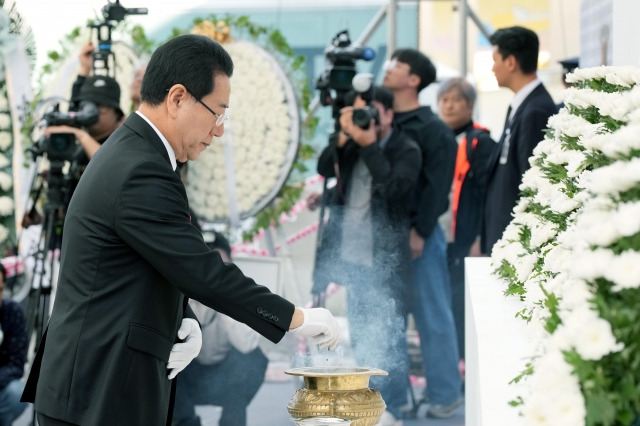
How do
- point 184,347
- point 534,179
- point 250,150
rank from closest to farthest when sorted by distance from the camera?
point 184,347
point 534,179
point 250,150

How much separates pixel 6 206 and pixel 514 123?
9.60ft

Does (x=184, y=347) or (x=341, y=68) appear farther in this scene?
(x=341, y=68)

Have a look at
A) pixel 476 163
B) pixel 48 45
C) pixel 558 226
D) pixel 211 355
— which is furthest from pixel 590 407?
pixel 48 45

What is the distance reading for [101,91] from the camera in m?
5.73

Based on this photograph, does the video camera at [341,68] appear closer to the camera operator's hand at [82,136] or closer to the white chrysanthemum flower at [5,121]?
the camera operator's hand at [82,136]

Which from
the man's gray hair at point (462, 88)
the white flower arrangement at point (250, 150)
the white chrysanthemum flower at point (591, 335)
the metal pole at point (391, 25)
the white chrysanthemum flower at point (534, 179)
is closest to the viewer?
the white chrysanthemum flower at point (591, 335)

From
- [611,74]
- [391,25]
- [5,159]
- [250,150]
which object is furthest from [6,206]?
[611,74]

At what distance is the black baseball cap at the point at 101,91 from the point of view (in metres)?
5.73

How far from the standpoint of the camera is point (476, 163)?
6621 mm

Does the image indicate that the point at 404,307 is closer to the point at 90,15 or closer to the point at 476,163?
the point at 476,163

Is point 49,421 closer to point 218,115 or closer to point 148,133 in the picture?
point 148,133

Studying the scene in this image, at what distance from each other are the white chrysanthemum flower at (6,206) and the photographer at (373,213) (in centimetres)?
186

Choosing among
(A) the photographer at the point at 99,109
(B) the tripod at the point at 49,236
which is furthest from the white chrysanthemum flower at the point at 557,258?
(B) the tripod at the point at 49,236

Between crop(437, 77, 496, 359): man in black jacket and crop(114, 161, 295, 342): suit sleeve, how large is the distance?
4.01 metres
